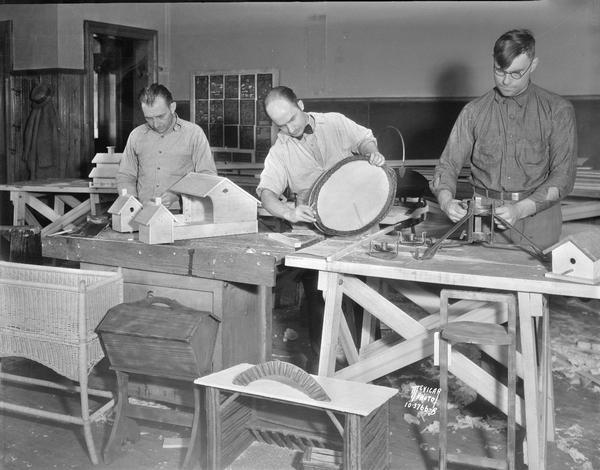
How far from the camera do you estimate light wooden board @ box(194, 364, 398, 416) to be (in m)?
2.72

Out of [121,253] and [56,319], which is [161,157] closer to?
[121,253]

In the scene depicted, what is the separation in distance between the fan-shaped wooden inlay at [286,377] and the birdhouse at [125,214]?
1380 millimetres

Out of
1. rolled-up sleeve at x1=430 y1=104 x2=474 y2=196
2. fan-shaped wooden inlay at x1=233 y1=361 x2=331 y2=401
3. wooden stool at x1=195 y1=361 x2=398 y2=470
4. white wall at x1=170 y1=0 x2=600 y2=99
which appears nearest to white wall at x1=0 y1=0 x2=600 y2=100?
white wall at x1=170 y1=0 x2=600 y2=99

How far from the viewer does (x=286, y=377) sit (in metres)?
2.81

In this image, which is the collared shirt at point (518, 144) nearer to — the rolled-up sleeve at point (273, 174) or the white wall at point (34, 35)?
the rolled-up sleeve at point (273, 174)

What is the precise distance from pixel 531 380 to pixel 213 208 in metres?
1.86

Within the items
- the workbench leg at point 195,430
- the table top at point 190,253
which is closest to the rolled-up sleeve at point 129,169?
the table top at point 190,253

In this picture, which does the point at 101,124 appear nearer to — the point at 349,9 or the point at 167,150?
the point at 349,9

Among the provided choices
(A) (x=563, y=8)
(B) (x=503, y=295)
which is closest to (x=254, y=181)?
(A) (x=563, y=8)

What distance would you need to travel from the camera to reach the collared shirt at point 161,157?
17.3ft

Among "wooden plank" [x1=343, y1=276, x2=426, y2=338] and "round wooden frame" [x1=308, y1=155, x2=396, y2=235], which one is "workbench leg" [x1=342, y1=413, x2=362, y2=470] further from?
"round wooden frame" [x1=308, y1=155, x2=396, y2=235]

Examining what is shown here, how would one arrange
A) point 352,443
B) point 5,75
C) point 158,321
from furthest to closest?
point 5,75 → point 158,321 → point 352,443

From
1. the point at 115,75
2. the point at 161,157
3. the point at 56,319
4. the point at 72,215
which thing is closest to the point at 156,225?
the point at 56,319

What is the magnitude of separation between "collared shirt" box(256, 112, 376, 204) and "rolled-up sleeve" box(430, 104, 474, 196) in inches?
24.6
